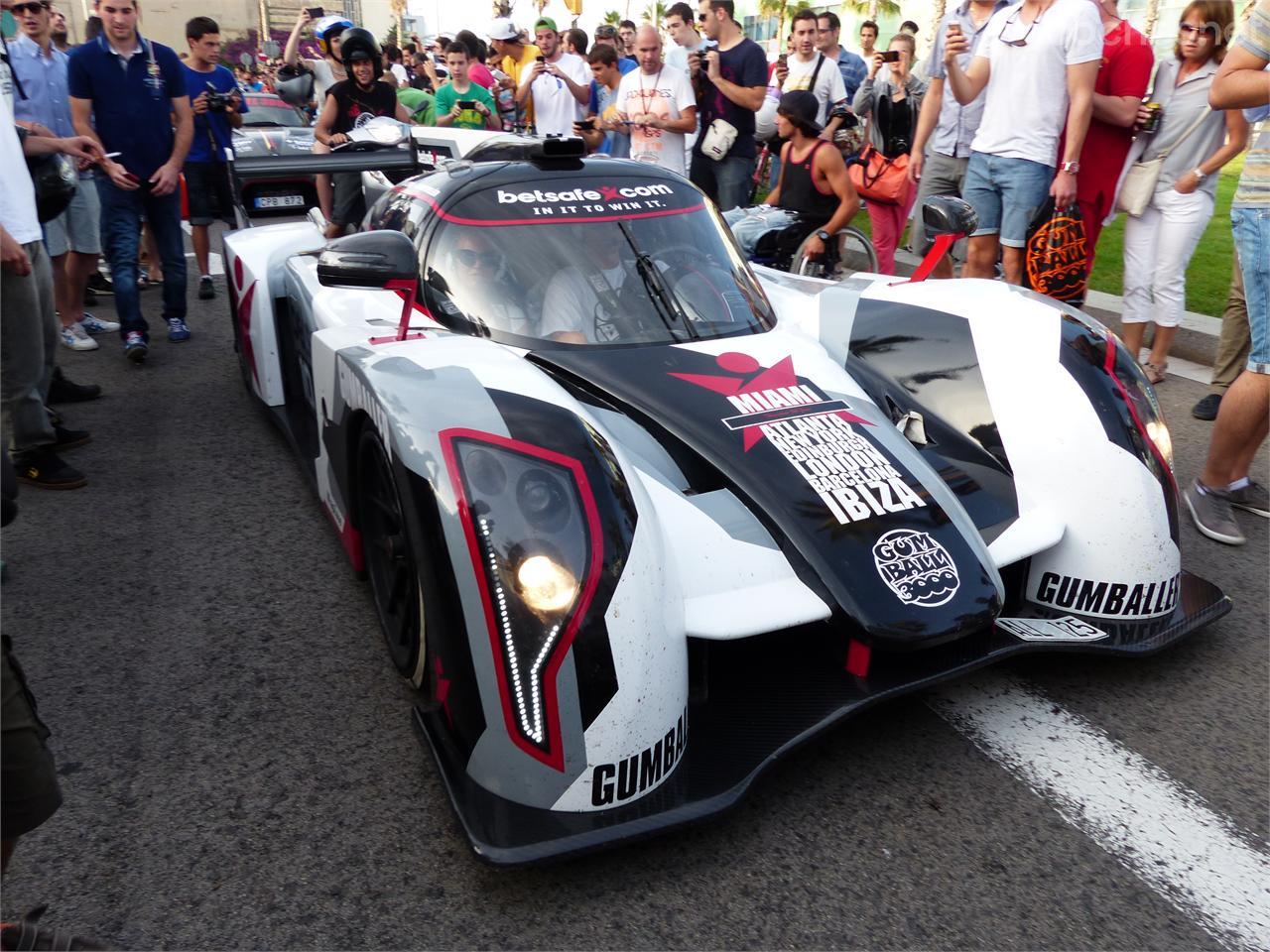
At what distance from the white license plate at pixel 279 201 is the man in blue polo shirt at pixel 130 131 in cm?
55

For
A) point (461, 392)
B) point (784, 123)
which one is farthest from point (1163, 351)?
point (461, 392)

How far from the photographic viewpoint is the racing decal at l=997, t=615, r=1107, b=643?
236 centimetres

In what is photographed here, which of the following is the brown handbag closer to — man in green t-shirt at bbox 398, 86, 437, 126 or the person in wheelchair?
the person in wheelchair

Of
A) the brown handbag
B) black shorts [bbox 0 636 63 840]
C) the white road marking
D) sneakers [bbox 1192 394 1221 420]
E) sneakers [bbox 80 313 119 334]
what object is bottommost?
sneakers [bbox 80 313 119 334]

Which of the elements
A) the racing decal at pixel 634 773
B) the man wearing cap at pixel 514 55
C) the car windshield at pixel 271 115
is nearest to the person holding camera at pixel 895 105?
the man wearing cap at pixel 514 55

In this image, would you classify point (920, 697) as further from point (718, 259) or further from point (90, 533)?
point (90, 533)

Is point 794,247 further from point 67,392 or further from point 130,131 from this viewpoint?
point 67,392

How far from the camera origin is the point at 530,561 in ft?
6.18

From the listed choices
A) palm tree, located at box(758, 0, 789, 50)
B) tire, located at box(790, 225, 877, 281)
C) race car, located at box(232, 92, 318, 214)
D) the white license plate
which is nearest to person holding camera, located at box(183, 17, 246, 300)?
race car, located at box(232, 92, 318, 214)

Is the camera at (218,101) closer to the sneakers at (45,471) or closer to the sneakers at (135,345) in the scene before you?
the sneakers at (135,345)

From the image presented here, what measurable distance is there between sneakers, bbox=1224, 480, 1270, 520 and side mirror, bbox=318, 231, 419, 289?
3.00m

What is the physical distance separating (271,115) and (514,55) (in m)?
3.82

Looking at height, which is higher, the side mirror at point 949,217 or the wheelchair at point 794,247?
the side mirror at point 949,217

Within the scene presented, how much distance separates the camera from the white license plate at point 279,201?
209 inches
